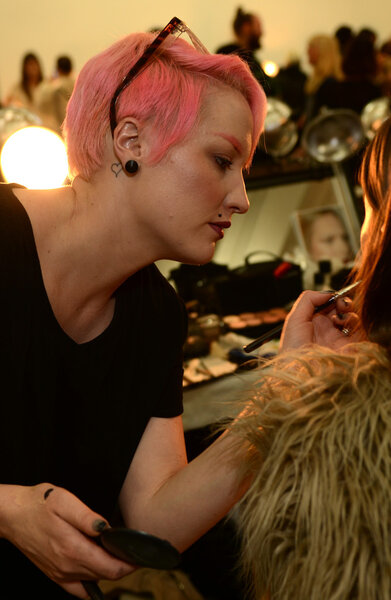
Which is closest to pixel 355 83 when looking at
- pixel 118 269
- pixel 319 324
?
pixel 319 324

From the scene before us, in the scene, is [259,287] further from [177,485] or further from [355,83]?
[355,83]

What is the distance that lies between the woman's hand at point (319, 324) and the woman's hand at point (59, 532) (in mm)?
375

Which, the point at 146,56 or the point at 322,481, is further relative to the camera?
the point at 146,56

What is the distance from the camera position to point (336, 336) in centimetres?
95

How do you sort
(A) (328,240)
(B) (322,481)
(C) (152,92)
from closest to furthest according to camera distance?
(B) (322,481) → (C) (152,92) → (A) (328,240)

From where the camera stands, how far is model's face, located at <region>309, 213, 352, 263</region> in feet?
7.27

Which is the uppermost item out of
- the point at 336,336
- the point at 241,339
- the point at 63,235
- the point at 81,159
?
the point at 81,159

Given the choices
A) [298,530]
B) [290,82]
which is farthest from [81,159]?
[290,82]

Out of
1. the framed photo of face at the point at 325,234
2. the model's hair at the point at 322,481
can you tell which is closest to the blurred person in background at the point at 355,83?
the framed photo of face at the point at 325,234

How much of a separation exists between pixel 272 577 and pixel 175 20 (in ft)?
2.52

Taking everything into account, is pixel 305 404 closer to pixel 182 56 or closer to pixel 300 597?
pixel 300 597

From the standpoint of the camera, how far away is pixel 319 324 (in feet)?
3.12

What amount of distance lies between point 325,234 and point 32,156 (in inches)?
44.2

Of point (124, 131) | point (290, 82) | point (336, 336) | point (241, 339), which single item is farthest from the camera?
point (290, 82)
